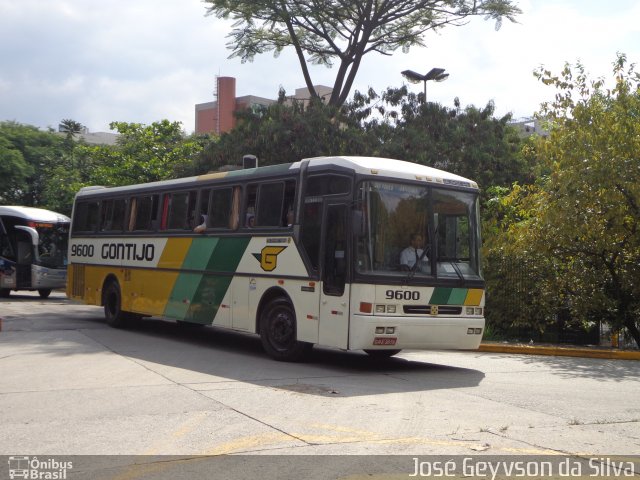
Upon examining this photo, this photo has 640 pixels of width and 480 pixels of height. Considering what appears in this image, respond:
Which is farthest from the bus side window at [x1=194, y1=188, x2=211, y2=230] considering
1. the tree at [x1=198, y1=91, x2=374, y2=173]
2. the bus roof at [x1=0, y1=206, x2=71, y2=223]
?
the bus roof at [x1=0, y1=206, x2=71, y2=223]

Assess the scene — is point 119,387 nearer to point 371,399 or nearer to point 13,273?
point 371,399

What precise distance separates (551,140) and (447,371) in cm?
630

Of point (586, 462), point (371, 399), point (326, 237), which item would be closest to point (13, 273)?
point (326, 237)

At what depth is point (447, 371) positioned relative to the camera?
12398mm

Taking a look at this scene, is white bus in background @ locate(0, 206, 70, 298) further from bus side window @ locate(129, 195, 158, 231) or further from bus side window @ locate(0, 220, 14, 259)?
bus side window @ locate(129, 195, 158, 231)

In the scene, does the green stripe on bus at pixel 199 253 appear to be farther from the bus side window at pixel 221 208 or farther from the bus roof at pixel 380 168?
the bus roof at pixel 380 168

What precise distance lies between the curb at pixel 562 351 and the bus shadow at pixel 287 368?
268 cm

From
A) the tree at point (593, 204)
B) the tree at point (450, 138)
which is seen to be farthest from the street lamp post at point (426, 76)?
the tree at point (593, 204)

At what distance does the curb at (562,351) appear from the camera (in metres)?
15.0

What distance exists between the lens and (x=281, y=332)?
12.8m

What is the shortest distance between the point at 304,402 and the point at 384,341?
8.64 ft

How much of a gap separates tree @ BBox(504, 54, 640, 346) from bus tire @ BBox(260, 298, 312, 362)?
19.9ft

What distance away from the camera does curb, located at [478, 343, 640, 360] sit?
1495cm

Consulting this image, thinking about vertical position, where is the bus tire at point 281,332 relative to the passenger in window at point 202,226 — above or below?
below
